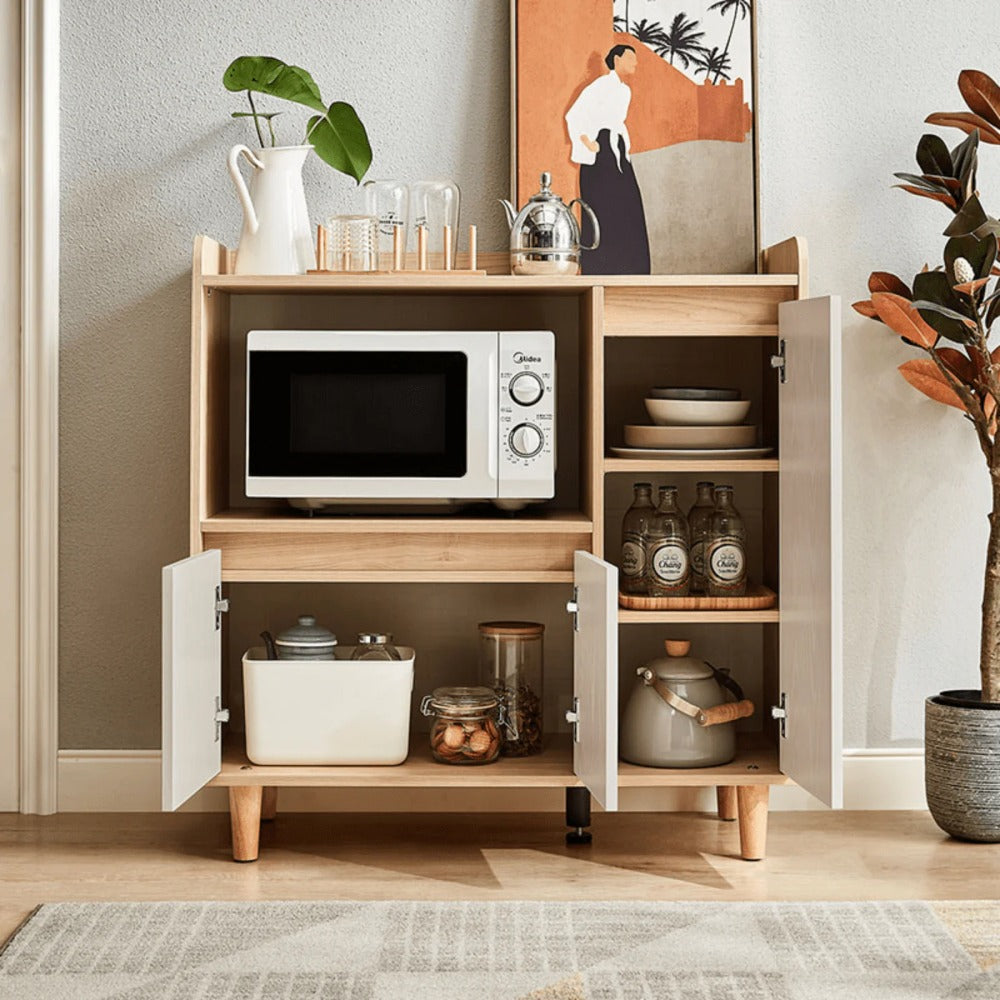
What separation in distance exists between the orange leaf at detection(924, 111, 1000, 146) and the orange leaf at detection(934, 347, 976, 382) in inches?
15.4

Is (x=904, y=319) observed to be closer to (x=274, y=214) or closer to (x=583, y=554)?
(x=583, y=554)

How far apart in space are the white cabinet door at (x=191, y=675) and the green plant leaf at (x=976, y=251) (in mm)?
1395

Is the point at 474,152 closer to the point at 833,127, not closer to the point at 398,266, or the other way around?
the point at 398,266

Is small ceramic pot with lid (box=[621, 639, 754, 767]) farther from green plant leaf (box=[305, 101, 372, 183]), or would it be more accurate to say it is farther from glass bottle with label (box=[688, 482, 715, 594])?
green plant leaf (box=[305, 101, 372, 183])

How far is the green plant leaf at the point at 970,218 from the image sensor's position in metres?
2.29

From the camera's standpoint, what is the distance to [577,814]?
2.44m

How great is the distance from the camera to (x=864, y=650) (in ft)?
8.82

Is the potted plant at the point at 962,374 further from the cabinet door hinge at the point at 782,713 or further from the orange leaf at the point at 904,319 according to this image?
the cabinet door hinge at the point at 782,713

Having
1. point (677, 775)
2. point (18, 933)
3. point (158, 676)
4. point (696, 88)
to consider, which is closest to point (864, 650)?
point (677, 775)

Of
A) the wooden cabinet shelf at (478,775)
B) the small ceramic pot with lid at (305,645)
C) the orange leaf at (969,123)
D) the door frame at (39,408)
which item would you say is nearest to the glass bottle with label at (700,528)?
the wooden cabinet shelf at (478,775)

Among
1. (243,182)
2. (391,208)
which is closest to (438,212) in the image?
(391,208)

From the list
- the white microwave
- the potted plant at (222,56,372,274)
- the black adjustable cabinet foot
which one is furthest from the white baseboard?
the potted plant at (222,56,372,274)

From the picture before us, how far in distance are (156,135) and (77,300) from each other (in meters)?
0.36

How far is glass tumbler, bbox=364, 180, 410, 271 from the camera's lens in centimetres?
244
